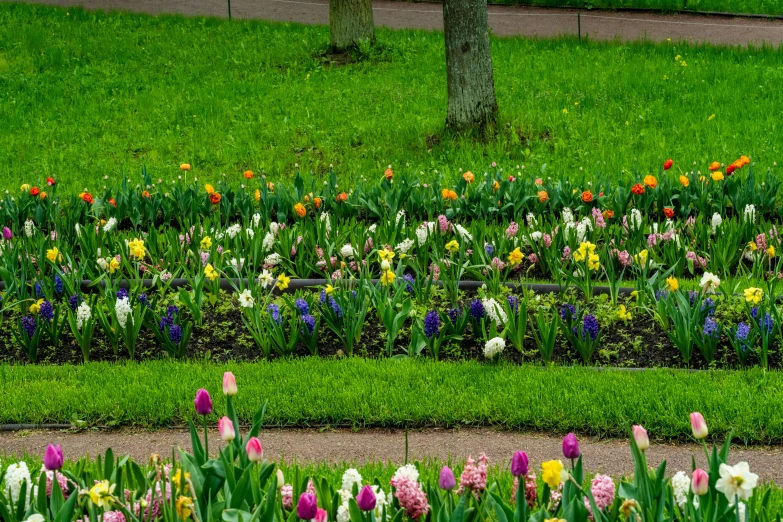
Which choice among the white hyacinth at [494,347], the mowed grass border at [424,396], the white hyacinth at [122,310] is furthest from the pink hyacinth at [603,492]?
the white hyacinth at [122,310]

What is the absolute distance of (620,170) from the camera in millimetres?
9008

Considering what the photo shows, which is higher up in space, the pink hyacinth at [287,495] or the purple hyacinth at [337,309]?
the pink hyacinth at [287,495]

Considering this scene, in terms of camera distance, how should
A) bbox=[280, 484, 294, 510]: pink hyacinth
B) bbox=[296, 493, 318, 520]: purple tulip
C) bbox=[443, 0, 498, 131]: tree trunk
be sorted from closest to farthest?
bbox=[296, 493, 318, 520]: purple tulip → bbox=[280, 484, 294, 510]: pink hyacinth → bbox=[443, 0, 498, 131]: tree trunk

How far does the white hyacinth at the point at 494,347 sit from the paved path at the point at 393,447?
0.53 metres

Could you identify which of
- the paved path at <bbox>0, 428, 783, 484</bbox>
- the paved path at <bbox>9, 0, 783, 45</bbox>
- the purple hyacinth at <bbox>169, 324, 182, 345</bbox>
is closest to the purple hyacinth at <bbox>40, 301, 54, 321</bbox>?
the purple hyacinth at <bbox>169, 324, 182, 345</bbox>

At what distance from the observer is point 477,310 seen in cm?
535

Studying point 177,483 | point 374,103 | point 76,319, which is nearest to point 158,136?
point 374,103

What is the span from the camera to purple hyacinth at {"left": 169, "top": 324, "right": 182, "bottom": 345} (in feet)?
17.7

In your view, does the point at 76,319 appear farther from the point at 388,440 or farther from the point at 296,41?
the point at 296,41

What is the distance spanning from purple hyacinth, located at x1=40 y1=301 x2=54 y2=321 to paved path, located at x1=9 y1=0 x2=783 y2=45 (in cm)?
1088

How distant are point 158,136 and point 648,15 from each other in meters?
8.88

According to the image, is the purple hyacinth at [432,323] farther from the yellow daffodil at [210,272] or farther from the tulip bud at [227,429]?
the tulip bud at [227,429]

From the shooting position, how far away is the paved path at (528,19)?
15.1 m

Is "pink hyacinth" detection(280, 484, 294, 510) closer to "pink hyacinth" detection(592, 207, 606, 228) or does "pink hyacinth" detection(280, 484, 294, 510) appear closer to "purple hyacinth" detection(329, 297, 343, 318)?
"purple hyacinth" detection(329, 297, 343, 318)
